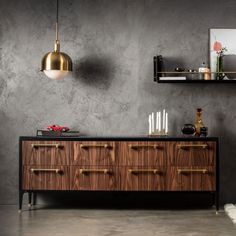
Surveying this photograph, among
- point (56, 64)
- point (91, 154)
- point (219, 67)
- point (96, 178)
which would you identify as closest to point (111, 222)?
point (96, 178)

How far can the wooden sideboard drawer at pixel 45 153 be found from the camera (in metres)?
5.48

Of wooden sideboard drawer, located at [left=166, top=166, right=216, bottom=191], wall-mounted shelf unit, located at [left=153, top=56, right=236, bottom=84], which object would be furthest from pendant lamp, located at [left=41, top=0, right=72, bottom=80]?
wooden sideboard drawer, located at [left=166, top=166, right=216, bottom=191]

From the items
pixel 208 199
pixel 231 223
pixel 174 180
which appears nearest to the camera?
pixel 231 223

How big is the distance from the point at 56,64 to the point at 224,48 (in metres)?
1.74

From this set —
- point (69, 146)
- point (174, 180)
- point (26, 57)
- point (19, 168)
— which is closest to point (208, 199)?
point (174, 180)

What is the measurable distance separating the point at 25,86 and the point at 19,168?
0.96 metres

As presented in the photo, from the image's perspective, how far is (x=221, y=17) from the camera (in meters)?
5.93

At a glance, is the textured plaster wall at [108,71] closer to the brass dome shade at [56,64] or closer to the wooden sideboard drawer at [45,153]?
the brass dome shade at [56,64]

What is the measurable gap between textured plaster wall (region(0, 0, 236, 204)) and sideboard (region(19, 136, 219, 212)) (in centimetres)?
53

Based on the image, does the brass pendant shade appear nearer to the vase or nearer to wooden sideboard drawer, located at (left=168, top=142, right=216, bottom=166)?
wooden sideboard drawer, located at (left=168, top=142, right=216, bottom=166)

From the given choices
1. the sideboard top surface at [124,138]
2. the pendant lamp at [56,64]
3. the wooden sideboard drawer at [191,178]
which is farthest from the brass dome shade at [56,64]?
the wooden sideboard drawer at [191,178]

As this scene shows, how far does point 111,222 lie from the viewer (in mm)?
5004

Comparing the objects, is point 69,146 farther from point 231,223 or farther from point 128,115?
point 231,223

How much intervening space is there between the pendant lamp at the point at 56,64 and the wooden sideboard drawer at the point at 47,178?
931 millimetres
